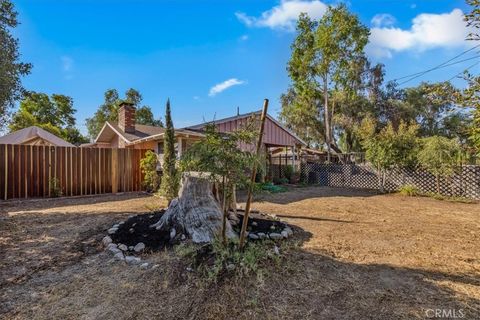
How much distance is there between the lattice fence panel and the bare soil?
5.46 meters

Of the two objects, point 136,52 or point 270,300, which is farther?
point 136,52

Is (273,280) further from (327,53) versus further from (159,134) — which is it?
(327,53)

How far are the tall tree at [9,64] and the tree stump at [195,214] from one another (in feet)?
13.8

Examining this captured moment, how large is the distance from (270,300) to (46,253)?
3.11 m

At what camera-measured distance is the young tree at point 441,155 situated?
890 cm

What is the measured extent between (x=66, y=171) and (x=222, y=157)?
8.02 meters

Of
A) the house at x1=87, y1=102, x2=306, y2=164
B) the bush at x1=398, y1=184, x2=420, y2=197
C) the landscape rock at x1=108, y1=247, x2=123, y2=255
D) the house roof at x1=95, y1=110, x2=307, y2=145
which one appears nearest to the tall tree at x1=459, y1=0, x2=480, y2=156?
the landscape rock at x1=108, y1=247, x2=123, y2=255

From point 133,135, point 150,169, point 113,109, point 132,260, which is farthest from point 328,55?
point 113,109

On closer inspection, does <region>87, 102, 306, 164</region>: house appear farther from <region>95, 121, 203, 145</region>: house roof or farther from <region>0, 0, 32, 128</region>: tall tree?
<region>0, 0, 32, 128</region>: tall tree

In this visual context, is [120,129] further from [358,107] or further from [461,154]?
[358,107]

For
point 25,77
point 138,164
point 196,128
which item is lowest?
point 138,164

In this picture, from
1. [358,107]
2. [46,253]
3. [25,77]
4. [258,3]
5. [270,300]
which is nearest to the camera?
[270,300]

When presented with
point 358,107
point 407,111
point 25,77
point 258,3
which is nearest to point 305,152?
point 358,107

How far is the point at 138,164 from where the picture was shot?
9.83 meters
